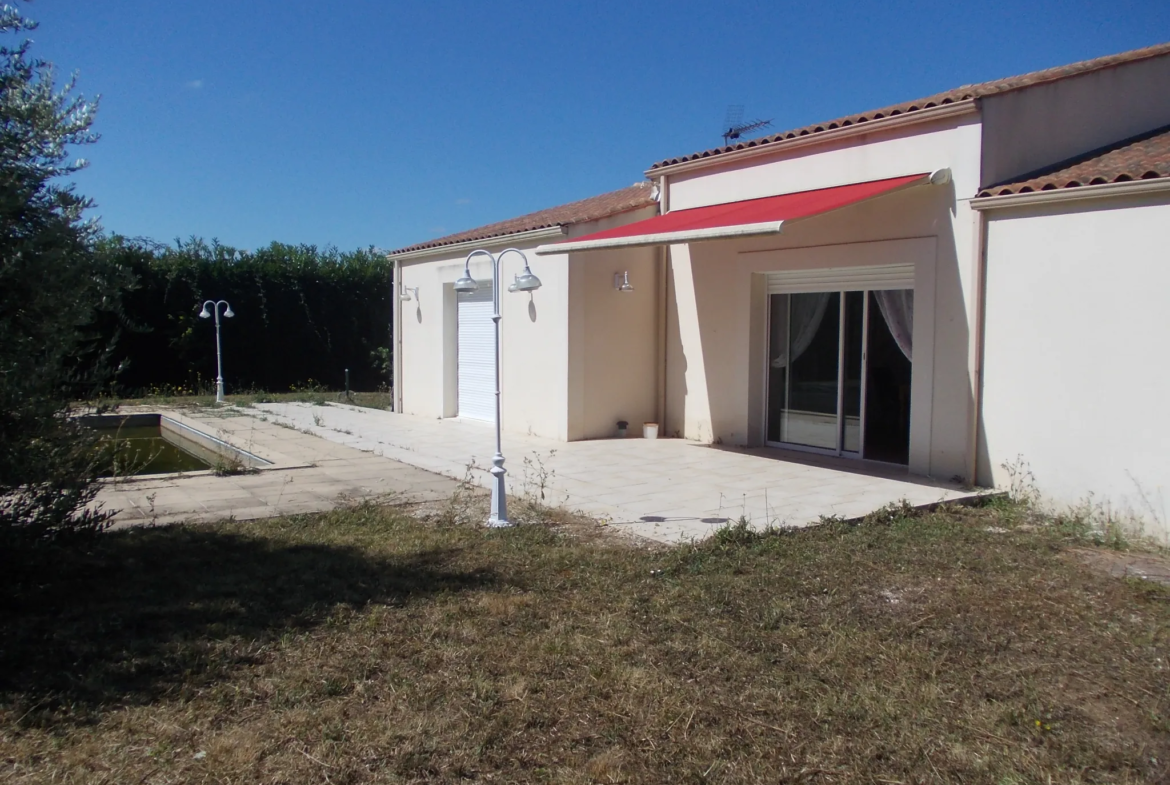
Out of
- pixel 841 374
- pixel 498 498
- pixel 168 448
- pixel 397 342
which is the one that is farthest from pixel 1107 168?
pixel 168 448

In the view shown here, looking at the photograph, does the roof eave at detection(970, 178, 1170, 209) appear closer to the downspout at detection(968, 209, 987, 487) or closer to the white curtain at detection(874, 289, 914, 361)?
the downspout at detection(968, 209, 987, 487)

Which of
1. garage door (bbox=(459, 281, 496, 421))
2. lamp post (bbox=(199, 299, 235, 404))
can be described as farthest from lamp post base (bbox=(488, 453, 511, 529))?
lamp post (bbox=(199, 299, 235, 404))

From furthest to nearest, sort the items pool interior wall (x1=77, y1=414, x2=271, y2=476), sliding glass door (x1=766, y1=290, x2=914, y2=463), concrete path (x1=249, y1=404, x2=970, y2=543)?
pool interior wall (x1=77, y1=414, x2=271, y2=476) < sliding glass door (x1=766, y1=290, x2=914, y2=463) < concrete path (x1=249, y1=404, x2=970, y2=543)

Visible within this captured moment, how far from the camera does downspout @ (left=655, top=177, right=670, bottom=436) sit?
Answer: 691 inches

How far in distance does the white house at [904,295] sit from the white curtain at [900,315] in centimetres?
4

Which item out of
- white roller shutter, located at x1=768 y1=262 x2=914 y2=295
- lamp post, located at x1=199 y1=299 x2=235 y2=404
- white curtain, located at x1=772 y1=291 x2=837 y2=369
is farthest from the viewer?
lamp post, located at x1=199 y1=299 x2=235 y2=404

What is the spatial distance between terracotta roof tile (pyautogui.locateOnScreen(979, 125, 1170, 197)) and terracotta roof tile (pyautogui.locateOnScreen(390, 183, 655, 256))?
24.1 ft

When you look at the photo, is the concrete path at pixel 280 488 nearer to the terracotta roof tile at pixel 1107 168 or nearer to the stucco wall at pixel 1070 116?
the terracotta roof tile at pixel 1107 168

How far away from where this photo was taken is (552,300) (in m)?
17.4

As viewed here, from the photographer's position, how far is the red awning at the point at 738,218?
39.2ft

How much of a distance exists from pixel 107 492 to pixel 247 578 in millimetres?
5613

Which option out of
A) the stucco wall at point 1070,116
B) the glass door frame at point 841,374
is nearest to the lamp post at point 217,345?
the glass door frame at point 841,374

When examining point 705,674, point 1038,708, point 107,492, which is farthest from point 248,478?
point 1038,708

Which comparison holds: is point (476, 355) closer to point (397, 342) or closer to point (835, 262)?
point (397, 342)
